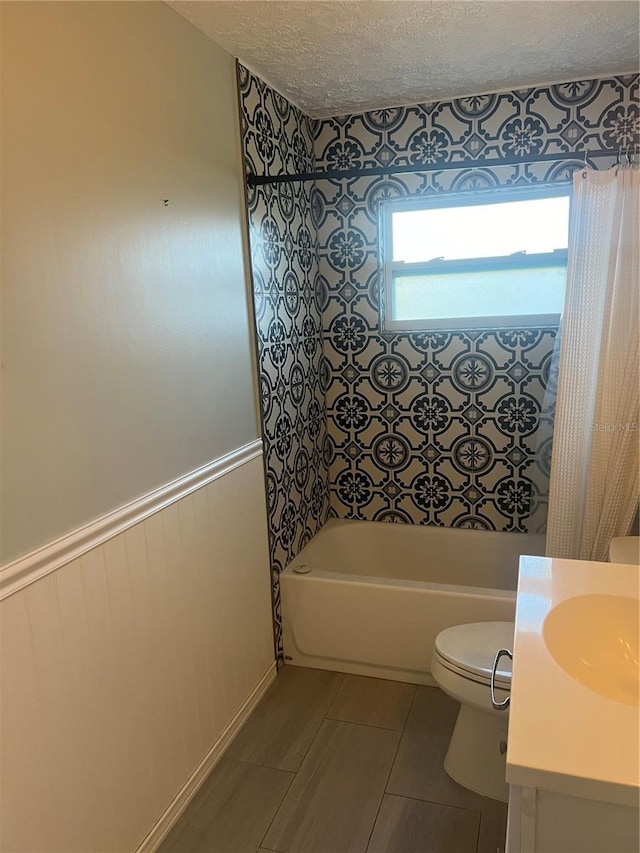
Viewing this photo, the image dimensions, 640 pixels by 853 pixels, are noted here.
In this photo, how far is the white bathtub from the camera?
2376 millimetres

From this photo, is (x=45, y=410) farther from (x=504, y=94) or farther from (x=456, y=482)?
(x=504, y=94)

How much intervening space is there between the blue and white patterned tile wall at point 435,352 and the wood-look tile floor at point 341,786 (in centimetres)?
96

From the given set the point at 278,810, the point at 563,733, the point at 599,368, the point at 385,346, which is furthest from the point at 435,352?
the point at 563,733

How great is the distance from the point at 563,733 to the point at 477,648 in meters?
1.04

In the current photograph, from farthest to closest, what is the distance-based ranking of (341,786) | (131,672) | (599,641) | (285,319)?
(285,319) → (341,786) → (131,672) → (599,641)

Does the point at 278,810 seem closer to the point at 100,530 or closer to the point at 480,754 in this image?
the point at 480,754

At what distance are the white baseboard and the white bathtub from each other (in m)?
0.27

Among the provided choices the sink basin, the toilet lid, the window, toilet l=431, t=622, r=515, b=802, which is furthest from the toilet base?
the window

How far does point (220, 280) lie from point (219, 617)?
3.73 ft

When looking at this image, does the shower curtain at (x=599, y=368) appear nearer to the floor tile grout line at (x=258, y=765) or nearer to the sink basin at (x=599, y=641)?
the sink basin at (x=599, y=641)

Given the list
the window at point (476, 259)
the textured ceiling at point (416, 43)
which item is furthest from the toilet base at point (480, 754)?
the textured ceiling at point (416, 43)

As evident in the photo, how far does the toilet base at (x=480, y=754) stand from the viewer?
1.88m

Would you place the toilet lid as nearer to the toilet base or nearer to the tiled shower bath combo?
the toilet base

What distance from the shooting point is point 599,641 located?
52.2 inches
